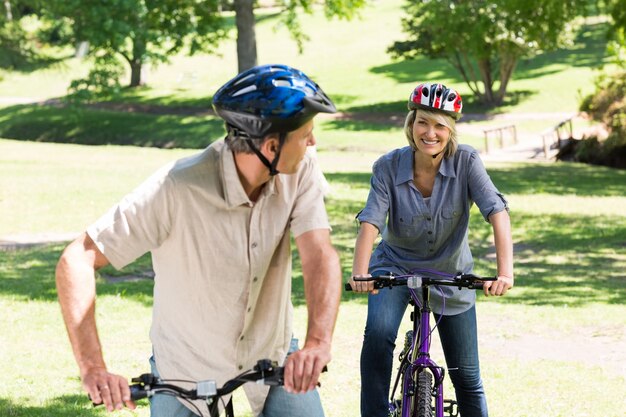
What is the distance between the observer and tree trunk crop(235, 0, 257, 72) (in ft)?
103

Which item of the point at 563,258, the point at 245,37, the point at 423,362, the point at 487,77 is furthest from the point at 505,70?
the point at 423,362

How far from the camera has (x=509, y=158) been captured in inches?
1374

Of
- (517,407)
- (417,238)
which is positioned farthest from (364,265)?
(517,407)

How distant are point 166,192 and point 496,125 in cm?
4020

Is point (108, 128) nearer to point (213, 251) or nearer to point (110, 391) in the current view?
point (213, 251)

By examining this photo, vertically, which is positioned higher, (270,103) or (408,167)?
(270,103)

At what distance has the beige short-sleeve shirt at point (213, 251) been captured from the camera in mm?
3264

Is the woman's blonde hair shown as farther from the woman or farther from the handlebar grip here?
the handlebar grip

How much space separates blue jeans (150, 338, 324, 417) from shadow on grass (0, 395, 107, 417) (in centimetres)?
418

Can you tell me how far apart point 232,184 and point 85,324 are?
0.56 meters

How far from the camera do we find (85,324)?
10.1ft

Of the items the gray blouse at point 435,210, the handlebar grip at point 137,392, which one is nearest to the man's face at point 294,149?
the handlebar grip at point 137,392

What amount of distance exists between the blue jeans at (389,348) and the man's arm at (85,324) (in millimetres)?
2317

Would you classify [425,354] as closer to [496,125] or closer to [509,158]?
[509,158]
